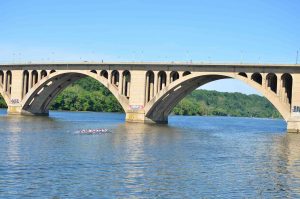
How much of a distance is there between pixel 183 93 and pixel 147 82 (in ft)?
26.6

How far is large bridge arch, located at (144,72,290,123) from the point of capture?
79750 millimetres

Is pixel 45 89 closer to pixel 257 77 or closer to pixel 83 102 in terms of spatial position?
pixel 257 77

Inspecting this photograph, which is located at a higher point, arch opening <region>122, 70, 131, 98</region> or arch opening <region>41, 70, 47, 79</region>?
arch opening <region>41, 70, 47, 79</region>

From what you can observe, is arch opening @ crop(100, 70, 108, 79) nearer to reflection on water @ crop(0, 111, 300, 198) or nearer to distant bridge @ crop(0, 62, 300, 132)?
distant bridge @ crop(0, 62, 300, 132)

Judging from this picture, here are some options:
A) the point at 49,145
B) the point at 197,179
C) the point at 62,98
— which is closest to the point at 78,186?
the point at 197,179

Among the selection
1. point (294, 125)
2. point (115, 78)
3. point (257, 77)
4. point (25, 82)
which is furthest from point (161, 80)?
point (25, 82)

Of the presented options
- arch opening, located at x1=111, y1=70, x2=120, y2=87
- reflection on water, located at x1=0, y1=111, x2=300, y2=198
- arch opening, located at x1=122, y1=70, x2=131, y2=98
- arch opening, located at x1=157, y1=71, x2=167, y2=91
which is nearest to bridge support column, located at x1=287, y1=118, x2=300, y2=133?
reflection on water, located at x1=0, y1=111, x2=300, y2=198

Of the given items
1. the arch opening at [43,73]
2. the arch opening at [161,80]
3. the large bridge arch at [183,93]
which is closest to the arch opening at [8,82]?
the arch opening at [43,73]

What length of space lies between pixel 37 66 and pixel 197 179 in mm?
84658

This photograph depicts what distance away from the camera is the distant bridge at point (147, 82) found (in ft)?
260

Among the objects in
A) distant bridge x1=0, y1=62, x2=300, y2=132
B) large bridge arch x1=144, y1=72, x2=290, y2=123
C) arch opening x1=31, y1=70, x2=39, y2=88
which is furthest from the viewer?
arch opening x1=31, y1=70, x2=39, y2=88

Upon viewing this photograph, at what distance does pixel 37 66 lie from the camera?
112 m

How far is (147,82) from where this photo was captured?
94000 mm

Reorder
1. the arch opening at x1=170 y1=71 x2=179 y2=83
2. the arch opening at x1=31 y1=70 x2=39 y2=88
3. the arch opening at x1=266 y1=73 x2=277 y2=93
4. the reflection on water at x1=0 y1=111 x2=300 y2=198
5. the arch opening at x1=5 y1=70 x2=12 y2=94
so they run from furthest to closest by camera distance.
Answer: the arch opening at x1=5 y1=70 x2=12 y2=94
the arch opening at x1=31 y1=70 x2=39 y2=88
the arch opening at x1=170 y1=71 x2=179 y2=83
the arch opening at x1=266 y1=73 x2=277 y2=93
the reflection on water at x1=0 y1=111 x2=300 y2=198
